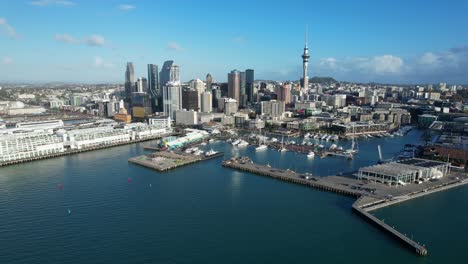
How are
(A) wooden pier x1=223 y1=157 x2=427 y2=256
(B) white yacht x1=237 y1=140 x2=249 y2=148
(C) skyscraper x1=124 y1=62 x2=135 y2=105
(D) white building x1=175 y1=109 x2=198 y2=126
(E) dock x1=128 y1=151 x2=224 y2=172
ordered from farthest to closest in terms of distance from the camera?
(C) skyscraper x1=124 y1=62 x2=135 y2=105, (D) white building x1=175 y1=109 x2=198 y2=126, (B) white yacht x1=237 y1=140 x2=249 y2=148, (E) dock x1=128 y1=151 x2=224 y2=172, (A) wooden pier x1=223 y1=157 x2=427 y2=256

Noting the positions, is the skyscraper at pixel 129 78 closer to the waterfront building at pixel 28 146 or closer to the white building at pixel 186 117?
the white building at pixel 186 117

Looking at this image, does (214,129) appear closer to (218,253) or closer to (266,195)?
(266,195)

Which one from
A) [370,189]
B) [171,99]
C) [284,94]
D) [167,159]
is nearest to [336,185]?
[370,189]

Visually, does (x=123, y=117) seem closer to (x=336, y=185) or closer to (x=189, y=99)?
(x=189, y=99)

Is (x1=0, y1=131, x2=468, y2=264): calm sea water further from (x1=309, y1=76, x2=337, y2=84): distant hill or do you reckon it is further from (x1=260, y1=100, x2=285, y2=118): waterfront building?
(x1=309, y1=76, x2=337, y2=84): distant hill

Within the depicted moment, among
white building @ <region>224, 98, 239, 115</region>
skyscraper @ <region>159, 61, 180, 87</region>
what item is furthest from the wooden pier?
skyscraper @ <region>159, 61, 180, 87</region>
